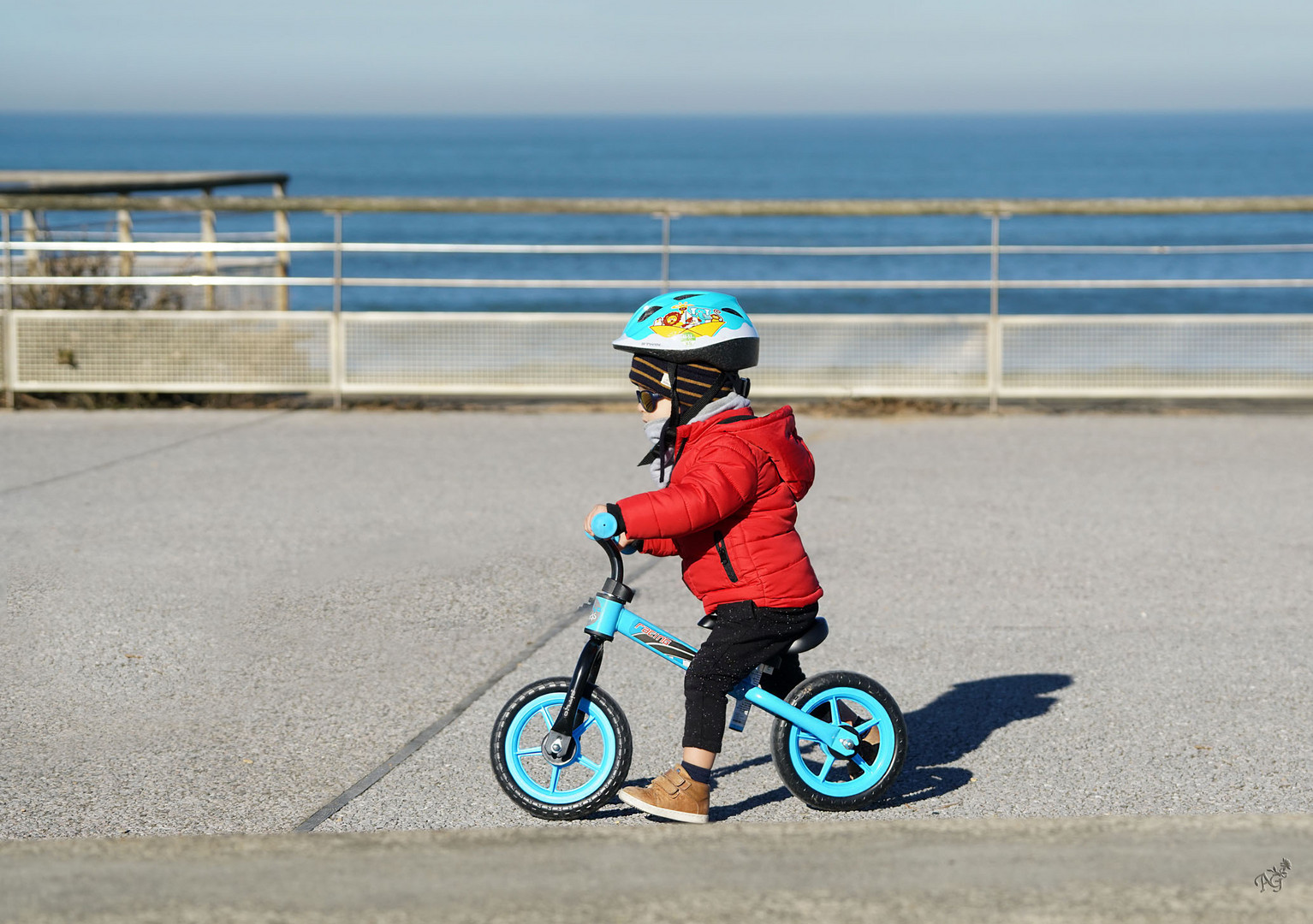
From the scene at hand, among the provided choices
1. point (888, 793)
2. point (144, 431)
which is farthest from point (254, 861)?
point (144, 431)

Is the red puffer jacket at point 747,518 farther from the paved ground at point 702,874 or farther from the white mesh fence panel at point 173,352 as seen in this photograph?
the white mesh fence panel at point 173,352

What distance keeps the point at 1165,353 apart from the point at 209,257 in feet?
24.0

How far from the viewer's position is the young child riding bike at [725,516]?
3.72 meters

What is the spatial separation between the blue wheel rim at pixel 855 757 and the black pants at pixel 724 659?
0.67ft

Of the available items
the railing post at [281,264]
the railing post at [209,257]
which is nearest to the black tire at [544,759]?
the railing post at [209,257]

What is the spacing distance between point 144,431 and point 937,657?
6477 mm

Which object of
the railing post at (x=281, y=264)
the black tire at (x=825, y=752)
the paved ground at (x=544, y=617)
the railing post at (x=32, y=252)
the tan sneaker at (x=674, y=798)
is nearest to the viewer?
the tan sneaker at (x=674, y=798)

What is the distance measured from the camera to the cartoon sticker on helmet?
3762 mm

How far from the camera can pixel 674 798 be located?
370 cm

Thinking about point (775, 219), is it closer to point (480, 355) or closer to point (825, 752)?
point (480, 355)

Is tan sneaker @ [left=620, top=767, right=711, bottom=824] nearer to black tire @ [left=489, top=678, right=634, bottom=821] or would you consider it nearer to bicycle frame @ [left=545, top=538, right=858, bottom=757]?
black tire @ [left=489, top=678, right=634, bottom=821]

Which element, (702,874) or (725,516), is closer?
(702,874)

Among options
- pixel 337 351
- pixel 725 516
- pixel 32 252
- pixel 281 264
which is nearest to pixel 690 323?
pixel 725 516

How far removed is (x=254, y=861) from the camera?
Answer: 3.28 metres
